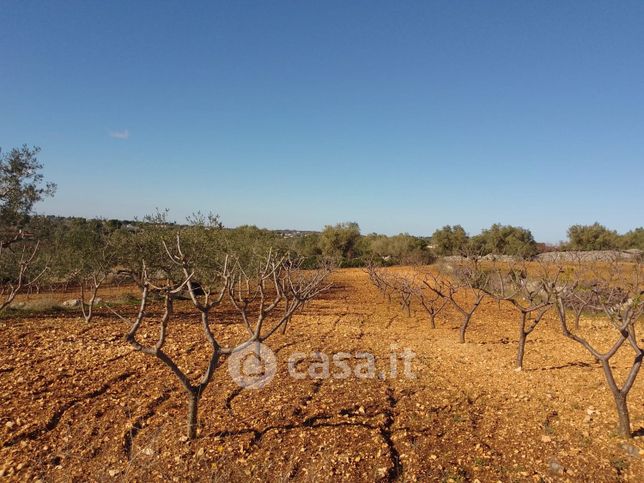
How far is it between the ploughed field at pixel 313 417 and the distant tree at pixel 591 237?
38381 millimetres

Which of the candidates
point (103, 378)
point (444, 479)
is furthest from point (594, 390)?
point (103, 378)

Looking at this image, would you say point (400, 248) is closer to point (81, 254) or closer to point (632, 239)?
point (632, 239)

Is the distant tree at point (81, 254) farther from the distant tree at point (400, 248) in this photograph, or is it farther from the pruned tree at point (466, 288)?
the distant tree at point (400, 248)

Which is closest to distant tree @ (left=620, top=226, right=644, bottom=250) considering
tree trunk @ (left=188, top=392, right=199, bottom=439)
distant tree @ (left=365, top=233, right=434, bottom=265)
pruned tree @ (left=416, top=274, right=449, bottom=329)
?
distant tree @ (left=365, top=233, right=434, bottom=265)

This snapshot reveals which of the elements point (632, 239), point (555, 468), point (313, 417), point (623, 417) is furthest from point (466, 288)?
point (632, 239)

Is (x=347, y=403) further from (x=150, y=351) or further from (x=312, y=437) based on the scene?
(x=150, y=351)

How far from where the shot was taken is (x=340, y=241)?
52125mm

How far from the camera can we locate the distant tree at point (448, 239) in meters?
47.8

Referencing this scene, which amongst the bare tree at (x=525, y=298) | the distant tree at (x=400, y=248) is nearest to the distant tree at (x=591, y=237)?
the distant tree at (x=400, y=248)

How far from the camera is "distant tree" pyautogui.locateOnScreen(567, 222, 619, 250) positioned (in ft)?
136

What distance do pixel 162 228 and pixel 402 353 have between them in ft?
37.5

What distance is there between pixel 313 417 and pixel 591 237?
48.5m

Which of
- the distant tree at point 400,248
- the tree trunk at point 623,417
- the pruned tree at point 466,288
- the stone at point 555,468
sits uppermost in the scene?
the distant tree at point 400,248

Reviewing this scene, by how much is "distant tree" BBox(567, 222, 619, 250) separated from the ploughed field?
38.4 meters
